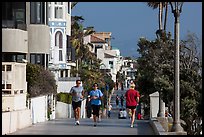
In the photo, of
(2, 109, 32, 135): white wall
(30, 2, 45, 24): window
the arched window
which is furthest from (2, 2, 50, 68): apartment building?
the arched window

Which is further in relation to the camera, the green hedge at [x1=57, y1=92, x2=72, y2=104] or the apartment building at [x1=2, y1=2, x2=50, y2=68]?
the green hedge at [x1=57, y1=92, x2=72, y2=104]

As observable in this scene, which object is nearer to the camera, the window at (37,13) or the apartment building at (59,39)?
the window at (37,13)

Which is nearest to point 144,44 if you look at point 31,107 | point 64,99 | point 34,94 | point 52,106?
point 64,99

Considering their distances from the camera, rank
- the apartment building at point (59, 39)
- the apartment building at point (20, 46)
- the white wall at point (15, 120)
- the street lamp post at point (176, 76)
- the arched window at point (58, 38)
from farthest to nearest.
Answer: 1. the arched window at point (58, 38)
2. the apartment building at point (59, 39)
3. the apartment building at point (20, 46)
4. the white wall at point (15, 120)
5. the street lamp post at point (176, 76)

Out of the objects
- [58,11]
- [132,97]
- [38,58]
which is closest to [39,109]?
[132,97]

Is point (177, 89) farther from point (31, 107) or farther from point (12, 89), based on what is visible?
point (31, 107)

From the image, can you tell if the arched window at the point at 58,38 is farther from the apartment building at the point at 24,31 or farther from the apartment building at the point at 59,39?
A: the apartment building at the point at 24,31

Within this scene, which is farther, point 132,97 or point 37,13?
point 37,13

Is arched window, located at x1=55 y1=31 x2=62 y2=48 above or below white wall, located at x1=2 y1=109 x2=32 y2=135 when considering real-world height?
above

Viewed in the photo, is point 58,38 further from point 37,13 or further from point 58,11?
point 37,13

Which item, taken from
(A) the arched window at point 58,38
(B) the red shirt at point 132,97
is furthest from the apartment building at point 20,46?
(A) the arched window at point 58,38

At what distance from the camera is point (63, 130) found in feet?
68.2

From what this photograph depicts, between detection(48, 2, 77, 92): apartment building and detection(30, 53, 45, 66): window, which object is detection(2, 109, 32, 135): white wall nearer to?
detection(30, 53, 45, 66): window

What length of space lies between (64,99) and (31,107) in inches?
666
